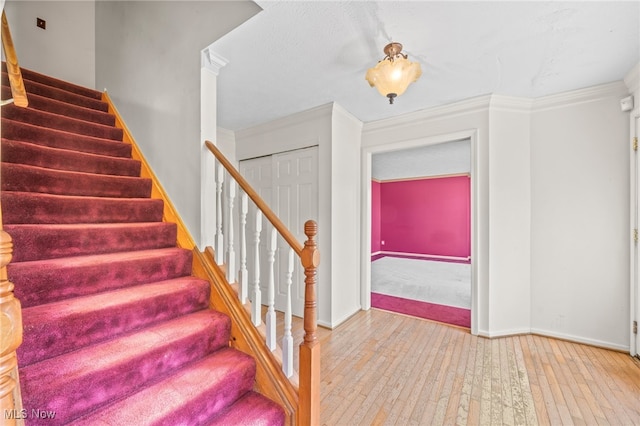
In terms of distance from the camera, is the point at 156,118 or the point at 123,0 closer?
the point at 156,118

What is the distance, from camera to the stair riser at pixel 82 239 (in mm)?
1461

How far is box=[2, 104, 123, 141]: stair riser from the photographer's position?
81.6 inches

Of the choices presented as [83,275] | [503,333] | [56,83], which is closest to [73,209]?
[83,275]

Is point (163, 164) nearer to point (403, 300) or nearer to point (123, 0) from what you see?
point (123, 0)

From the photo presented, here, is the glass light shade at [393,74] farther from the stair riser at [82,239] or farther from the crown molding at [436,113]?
the stair riser at [82,239]

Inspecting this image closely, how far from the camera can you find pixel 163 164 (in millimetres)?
2299

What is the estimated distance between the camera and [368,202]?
353 centimetres

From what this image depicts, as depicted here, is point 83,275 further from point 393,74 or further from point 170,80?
point 393,74

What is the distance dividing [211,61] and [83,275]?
1679 mm

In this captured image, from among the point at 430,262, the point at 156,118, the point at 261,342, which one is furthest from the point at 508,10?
the point at 430,262

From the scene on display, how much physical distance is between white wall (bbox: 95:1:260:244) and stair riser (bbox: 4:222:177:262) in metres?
0.24

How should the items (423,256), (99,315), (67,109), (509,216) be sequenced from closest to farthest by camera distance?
1. (99,315)
2. (67,109)
3. (509,216)
4. (423,256)

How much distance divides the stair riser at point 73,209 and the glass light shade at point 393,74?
1931mm

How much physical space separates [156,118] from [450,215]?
731 centimetres
